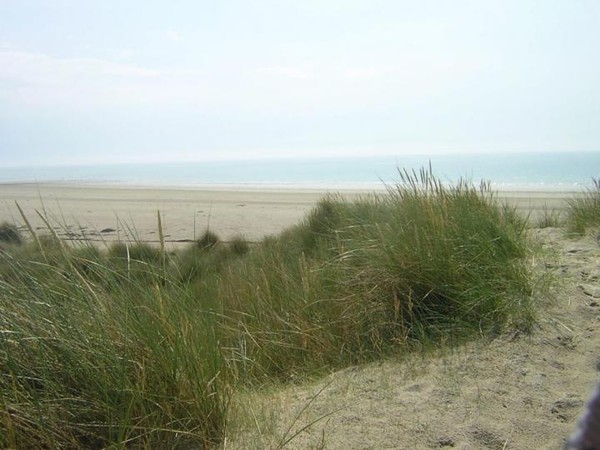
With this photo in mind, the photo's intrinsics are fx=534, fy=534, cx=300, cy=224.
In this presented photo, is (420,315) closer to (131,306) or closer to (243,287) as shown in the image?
(243,287)

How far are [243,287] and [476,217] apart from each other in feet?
6.72

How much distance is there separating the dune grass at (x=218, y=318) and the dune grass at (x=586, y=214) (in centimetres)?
107

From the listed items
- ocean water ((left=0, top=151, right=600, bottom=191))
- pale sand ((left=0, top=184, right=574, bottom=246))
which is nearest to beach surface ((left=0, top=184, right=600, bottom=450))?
ocean water ((left=0, top=151, right=600, bottom=191))

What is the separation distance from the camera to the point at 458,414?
2469 millimetres

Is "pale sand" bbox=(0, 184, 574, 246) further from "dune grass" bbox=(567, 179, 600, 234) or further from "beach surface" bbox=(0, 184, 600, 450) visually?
"beach surface" bbox=(0, 184, 600, 450)

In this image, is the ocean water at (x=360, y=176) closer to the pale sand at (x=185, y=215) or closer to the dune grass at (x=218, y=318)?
the dune grass at (x=218, y=318)

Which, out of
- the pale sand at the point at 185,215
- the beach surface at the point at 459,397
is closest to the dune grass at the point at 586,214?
the pale sand at the point at 185,215

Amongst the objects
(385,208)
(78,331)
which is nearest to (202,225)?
(385,208)

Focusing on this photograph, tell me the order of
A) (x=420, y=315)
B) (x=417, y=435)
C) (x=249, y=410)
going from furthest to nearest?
1. (x=420, y=315)
2. (x=249, y=410)
3. (x=417, y=435)

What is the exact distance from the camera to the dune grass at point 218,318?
209 centimetres

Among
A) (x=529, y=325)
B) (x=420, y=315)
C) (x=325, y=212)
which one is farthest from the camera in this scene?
(x=325, y=212)

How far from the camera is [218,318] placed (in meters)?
3.97

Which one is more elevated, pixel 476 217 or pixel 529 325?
pixel 476 217

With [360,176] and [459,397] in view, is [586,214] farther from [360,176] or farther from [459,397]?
[360,176]
